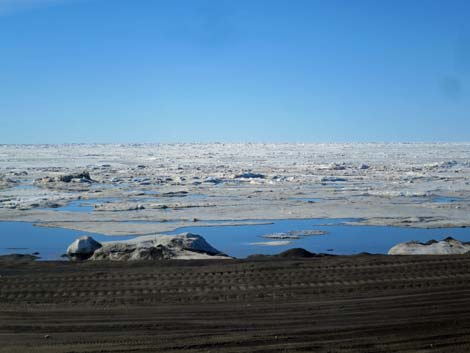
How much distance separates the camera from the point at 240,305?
28.8 ft

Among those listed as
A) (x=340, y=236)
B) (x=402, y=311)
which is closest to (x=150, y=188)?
(x=340, y=236)

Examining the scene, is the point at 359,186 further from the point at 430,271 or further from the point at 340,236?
the point at 430,271

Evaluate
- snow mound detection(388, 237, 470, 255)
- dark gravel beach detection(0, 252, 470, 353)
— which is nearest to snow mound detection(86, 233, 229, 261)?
dark gravel beach detection(0, 252, 470, 353)

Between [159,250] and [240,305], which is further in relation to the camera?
[159,250]

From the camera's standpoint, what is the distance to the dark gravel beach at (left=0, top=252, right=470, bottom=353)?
7004 millimetres

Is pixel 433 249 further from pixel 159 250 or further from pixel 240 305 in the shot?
pixel 240 305

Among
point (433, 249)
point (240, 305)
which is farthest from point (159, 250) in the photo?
point (433, 249)

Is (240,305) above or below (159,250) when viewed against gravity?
below

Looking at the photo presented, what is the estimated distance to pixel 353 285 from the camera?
32.9 ft

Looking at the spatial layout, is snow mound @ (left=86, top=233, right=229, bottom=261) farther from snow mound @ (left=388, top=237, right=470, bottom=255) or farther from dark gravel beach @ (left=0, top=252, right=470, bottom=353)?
snow mound @ (left=388, top=237, right=470, bottom=255)

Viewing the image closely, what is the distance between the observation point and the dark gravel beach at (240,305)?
700 centimetres

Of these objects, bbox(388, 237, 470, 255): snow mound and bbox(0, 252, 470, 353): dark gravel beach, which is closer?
bbox(0, 252, 470, 353): dark gravel beach

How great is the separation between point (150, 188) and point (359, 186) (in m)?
11.3

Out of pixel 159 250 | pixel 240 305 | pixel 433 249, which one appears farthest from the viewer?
pixel 159 250
